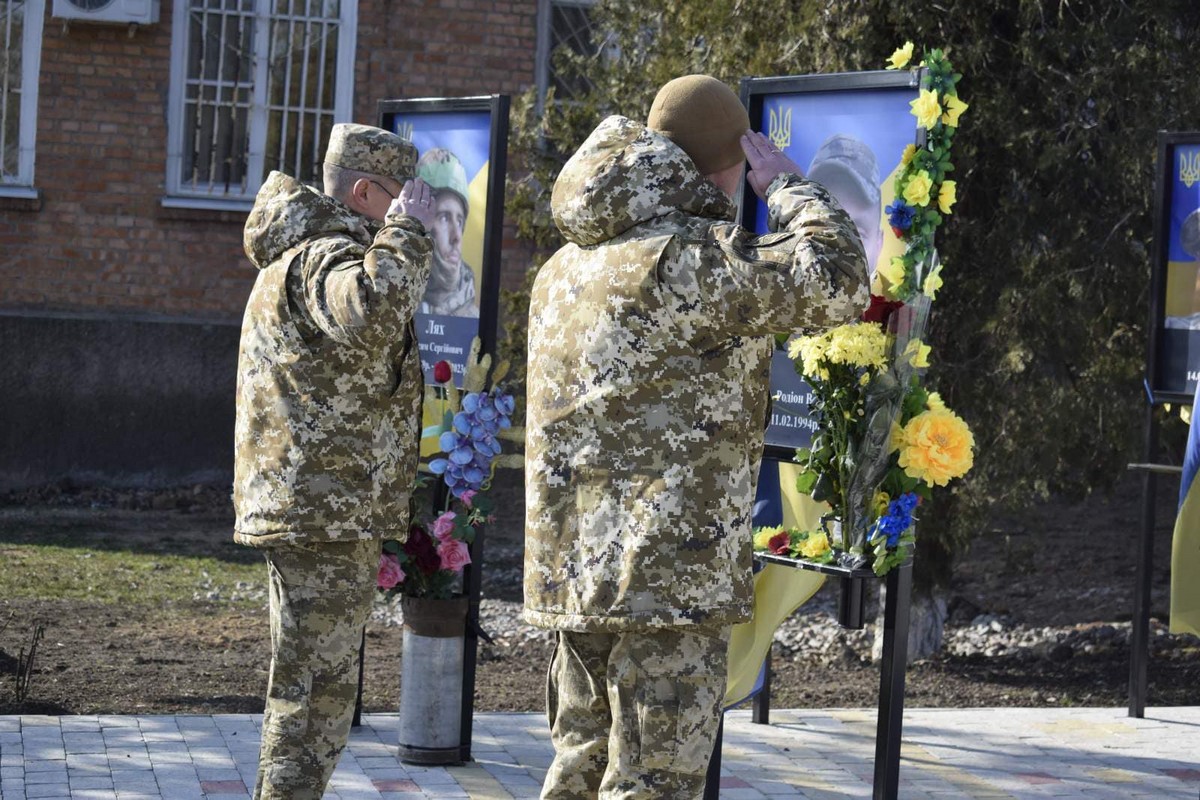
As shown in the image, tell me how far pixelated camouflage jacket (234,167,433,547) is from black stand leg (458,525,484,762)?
4.52 feet

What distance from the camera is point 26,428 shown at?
11727mm

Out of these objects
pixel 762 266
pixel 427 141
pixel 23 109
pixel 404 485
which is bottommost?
pixel 404 485

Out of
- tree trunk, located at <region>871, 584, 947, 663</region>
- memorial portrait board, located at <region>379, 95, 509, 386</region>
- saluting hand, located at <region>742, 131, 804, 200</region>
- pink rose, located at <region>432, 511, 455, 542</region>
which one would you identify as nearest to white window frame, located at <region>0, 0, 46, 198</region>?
memorial portrait board, located at <region>379, 95, 509, 386</region>

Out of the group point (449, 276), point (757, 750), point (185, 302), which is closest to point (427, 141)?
point (449, 276)

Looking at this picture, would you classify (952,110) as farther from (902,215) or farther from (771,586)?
(771,586)

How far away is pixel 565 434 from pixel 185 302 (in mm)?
9129

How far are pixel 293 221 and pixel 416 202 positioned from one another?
0.37m

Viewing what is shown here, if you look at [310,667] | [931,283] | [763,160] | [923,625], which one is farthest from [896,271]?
[923,625]

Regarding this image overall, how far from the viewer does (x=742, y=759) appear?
582 centimetres

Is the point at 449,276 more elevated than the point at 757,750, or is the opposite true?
the point at 449,276

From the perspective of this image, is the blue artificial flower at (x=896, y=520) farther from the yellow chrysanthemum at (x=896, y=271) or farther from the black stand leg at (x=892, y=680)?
the yellow chrysanthemum at (x=896, y=271)

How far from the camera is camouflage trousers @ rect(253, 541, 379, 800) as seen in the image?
418 centimetres

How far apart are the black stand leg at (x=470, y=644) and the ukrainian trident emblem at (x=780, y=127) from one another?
1.66 m

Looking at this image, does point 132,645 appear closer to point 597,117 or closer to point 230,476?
point 597,117
